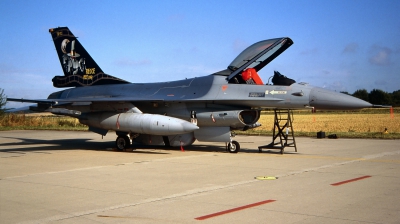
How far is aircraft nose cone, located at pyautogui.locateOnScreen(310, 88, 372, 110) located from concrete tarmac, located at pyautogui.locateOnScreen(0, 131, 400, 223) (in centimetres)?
152

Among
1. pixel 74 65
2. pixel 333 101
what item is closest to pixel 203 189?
pixel 333 101

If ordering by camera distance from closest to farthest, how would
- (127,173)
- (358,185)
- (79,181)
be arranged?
(358,185) → (79,181) → (127,173)

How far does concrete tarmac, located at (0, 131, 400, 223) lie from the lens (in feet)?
19.0

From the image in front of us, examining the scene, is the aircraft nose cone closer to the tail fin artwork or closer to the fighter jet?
the fighter jet

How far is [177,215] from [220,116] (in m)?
8.34

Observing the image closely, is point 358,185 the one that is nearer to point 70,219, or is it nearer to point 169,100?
point 70,219

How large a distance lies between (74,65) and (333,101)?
1092 cm

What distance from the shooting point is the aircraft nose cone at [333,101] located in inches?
486

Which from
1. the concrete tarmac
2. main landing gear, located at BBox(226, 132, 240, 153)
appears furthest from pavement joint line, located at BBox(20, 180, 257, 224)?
main landing gear, located at BBox(226, 132, 240, 153)

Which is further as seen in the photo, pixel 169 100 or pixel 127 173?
pixel 169 100

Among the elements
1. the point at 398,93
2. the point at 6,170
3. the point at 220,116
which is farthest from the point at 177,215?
the point at 398,93

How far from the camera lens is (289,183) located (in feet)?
27.0

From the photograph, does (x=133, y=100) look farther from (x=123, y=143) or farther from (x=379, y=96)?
(x=379, y=96)

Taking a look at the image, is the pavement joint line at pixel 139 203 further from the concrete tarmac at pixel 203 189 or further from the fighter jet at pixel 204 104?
the fighter jet at pixel 204 104
